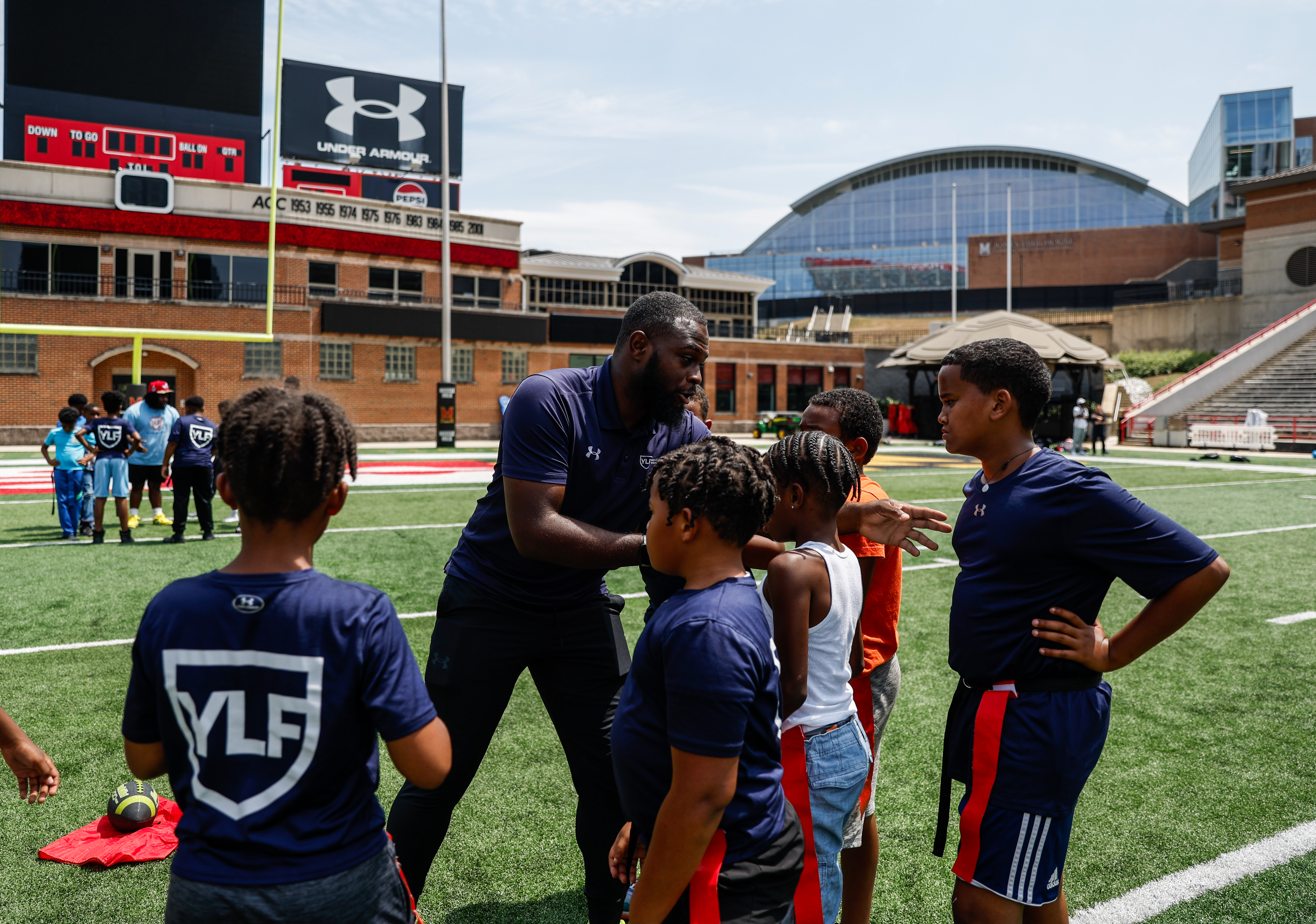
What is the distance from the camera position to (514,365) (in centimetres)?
4312

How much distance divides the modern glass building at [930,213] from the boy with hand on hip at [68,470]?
8564 centimetres

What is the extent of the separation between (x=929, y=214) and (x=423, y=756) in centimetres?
10683

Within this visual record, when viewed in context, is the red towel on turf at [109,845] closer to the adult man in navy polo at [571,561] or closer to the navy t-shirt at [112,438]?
the adult man in navy polo at [571,561]

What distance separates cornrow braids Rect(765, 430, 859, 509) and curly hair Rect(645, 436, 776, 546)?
1.51ft

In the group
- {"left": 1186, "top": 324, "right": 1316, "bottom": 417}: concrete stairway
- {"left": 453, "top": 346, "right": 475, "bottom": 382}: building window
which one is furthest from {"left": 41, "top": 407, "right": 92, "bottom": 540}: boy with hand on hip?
{"left": 1186, "top": 324, "right": 1316, "bottom": 417}: concrete stairway

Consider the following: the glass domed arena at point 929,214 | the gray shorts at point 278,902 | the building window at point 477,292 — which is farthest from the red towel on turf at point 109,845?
the glass domed arena at point 929,214

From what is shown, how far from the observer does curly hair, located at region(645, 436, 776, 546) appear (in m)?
2.04

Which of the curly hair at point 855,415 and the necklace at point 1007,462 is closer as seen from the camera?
the necklace at point 1007,462

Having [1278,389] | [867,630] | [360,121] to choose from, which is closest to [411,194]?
[360,121]

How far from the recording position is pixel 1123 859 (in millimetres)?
3672

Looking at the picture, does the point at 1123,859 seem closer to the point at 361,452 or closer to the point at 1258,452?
the point at 361,452

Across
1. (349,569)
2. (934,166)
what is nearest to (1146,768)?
(349,569)

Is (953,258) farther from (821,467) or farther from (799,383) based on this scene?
Answer: (821,467)

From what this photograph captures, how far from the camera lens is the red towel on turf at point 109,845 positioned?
3.52 meters
